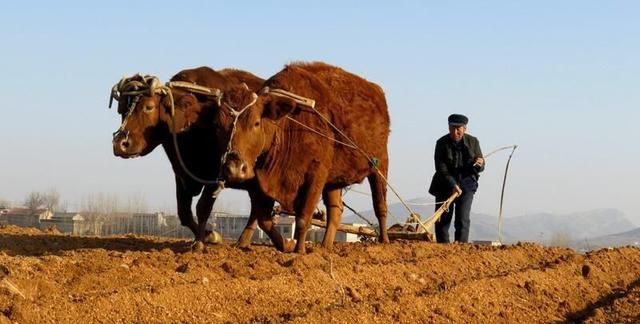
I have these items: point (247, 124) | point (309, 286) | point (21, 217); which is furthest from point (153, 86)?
point (21, 217)

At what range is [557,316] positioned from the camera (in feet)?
31.8

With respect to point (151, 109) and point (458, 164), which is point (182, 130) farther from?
point (458, 164)

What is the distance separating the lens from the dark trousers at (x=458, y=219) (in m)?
15.4

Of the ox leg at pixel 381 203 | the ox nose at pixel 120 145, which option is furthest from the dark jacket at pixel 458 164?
the ox nose at pixel 120 145

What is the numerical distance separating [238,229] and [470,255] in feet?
70.2

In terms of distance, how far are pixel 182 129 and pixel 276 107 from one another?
1.26 metres

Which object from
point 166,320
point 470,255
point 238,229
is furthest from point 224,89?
point 238,229

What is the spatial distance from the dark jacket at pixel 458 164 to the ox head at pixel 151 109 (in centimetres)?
453

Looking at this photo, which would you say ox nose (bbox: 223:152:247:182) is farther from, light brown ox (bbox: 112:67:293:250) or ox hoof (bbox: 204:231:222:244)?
ox hoof (bbox: 204:231:222:244)

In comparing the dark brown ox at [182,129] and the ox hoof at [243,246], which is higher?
the dark brown ox at [182,129]

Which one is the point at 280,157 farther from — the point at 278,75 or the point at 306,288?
the point at 306,288

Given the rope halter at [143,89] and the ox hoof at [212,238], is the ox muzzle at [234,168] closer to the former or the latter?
the rope halter at [143,89]

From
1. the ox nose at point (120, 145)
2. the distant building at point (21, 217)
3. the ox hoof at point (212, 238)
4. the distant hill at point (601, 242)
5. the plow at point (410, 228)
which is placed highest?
the ox nose at point (120, 145)

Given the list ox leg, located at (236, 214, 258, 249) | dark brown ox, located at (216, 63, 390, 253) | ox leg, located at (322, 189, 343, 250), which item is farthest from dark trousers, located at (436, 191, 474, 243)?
ox leg, located at (236, 214, 258, 249)
